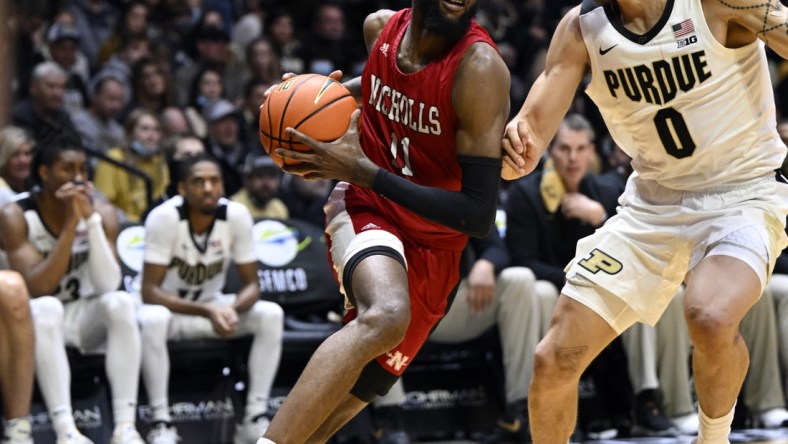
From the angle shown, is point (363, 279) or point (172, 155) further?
point (172, 155)

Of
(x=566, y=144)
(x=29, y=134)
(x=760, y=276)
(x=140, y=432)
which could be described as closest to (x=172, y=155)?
(x=29, y=134)

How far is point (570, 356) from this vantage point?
4.22m

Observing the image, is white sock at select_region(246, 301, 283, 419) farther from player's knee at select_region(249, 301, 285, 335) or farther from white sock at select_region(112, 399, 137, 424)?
white sock at select_region(112, 399, 137, 424)

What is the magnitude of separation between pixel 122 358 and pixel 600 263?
2910 mm

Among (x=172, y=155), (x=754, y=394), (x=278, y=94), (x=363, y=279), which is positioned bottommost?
(x=754, y=394)

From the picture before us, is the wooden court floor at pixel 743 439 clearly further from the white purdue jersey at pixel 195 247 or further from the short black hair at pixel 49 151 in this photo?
the short black hair at pixel 49 151

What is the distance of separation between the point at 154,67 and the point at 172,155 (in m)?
2.06

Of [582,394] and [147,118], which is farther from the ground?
[147,118]

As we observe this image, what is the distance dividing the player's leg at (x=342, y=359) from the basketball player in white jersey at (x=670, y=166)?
71 cm

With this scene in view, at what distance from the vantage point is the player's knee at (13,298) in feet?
19.1

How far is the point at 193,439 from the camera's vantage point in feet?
21.5

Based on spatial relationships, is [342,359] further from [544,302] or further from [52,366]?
[544,302]

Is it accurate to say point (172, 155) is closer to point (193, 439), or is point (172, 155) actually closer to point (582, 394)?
point (193, 439)

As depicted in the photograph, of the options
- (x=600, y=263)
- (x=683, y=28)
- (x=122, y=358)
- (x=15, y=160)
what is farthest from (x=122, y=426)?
(x=683, y=28)
